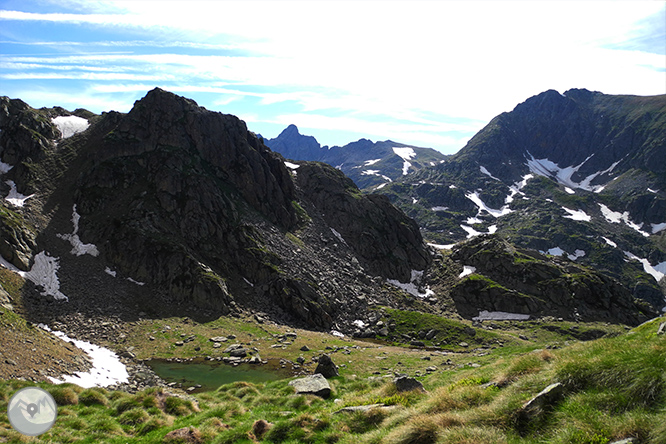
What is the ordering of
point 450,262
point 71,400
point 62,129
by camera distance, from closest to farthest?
point 71,400, point 62,129, point 450,262

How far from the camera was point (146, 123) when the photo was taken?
107 meters

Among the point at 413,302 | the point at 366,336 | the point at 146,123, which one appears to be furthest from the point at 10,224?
the point at 413,302

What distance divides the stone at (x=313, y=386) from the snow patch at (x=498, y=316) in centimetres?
9436

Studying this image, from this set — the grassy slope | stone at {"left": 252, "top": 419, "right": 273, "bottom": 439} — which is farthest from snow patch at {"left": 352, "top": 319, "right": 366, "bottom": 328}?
stone at {"left": 252, "top": 419, "right": 273, "bottom": 439}

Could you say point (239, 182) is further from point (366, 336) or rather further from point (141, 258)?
point (366, 336)

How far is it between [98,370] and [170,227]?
151ft

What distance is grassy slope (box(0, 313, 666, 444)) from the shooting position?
31.6ft

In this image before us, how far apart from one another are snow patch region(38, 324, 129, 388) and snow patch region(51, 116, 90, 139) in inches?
2960

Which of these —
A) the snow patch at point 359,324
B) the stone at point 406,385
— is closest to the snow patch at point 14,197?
the snow patch at point 359,324

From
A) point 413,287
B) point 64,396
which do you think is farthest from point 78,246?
point 413,287

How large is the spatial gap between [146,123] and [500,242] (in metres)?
131

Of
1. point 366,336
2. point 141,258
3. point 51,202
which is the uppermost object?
point 51,202

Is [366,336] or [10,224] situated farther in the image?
[366,336]

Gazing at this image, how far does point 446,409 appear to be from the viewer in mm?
12805
